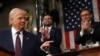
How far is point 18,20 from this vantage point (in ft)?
11.3

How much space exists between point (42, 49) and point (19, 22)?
0.45 meters

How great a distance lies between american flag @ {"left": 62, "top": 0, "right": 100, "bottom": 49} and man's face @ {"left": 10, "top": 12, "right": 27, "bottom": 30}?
2.79 m

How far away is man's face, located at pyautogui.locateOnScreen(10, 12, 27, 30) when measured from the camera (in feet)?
11.2

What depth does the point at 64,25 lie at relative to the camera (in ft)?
21.0

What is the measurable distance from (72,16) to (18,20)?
9.72 ft

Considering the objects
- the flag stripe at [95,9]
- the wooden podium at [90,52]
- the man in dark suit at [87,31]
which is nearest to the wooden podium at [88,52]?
the wooden podium at [90,52]

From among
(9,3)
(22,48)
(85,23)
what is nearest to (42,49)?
(22,48)

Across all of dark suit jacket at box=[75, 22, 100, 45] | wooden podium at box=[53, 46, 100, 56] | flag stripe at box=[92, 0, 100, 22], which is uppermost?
flag stripe at box=[92, 0, 100, 22]

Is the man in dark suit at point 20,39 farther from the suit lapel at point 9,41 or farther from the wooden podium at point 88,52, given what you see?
the wooden podium at point 88,52

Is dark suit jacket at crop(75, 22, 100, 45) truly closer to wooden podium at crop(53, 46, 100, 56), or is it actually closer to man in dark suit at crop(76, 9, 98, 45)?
man in dark suit at crop(76, 9, 98, 45)

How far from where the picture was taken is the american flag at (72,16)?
6.14 meters

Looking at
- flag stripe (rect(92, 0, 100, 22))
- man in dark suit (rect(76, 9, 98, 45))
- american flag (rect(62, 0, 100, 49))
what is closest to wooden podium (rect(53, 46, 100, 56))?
man in dark suit (rect(76, 9, 98, 45))

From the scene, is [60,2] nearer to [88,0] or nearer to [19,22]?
[88,0]

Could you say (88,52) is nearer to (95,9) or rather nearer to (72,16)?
(95,9)
